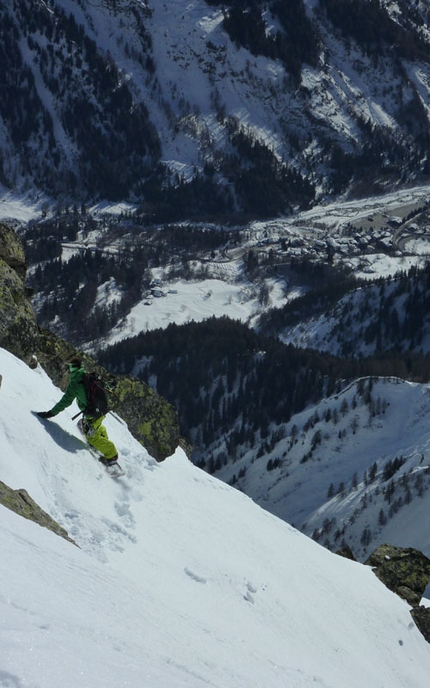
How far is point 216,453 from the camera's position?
388 ft

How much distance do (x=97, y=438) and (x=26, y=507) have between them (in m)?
4.84

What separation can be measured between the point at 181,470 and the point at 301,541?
18.0 ft

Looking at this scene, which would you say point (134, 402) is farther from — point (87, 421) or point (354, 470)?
point (354, 470)

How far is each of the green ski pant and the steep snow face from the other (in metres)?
0.36

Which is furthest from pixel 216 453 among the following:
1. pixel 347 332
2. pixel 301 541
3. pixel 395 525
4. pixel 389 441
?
pixel 301 541

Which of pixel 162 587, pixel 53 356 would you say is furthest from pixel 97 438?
pixel 53 356

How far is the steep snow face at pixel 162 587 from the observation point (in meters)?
7.60

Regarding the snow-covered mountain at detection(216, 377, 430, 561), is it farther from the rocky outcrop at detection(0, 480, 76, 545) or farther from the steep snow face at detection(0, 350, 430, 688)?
the rocky outcrop at detection(0, 480, 76, 545)

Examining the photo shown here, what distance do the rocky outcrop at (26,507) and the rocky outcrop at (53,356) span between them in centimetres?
639

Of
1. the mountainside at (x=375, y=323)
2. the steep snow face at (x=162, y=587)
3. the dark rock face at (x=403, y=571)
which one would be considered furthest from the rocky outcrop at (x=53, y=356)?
the mountainside at (x=375, y=323)

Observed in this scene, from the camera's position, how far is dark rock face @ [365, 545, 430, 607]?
1081 inches

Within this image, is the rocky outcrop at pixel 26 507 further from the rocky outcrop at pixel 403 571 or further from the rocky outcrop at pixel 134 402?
the rocky outcrop at pixel 403 571

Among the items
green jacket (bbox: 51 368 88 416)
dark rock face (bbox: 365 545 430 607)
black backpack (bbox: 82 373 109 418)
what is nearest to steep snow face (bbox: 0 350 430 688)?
green jacket (bbox: 51 368 88 416)

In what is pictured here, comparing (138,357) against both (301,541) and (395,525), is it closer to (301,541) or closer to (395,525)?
(395,525)
